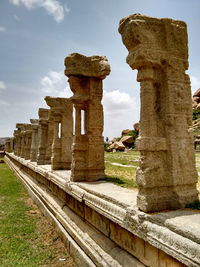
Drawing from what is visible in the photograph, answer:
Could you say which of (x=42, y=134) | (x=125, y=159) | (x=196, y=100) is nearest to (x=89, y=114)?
(x=42, y=134)

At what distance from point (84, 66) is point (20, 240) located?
16.2ft

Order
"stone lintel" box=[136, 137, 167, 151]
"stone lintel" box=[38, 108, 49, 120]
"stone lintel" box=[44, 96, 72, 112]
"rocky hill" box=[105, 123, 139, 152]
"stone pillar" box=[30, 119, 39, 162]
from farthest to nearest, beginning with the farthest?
"rocky hill" box=[105, 123, 139, 152] < "stone pillar" box=[30, 119, 39, 162] < "stone lintel" box=[38, 108, 49, 120] < "stone lintel" box=[44, 96, 72, 112] < "stone lintel" box=[136, 137, 167, 151]

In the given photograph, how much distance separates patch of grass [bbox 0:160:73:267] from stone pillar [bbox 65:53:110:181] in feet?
6.07

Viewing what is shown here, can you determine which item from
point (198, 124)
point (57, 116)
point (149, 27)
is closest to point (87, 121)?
point (57, 116)

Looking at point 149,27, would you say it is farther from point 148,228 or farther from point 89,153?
point 89,153

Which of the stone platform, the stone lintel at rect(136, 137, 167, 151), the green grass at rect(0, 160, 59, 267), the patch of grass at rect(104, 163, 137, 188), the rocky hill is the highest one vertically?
the rocky hill

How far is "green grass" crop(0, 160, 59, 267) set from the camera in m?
4.26

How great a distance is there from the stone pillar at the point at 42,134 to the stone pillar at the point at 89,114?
5.32 meters

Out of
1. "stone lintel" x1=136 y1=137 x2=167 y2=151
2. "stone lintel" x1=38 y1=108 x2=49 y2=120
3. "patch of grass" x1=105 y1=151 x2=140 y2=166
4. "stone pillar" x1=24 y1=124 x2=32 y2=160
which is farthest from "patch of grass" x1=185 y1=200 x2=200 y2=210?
"stone pillar" x1=24 y1=124 x2=32 y2=160

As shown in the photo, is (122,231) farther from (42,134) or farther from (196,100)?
(196,100)

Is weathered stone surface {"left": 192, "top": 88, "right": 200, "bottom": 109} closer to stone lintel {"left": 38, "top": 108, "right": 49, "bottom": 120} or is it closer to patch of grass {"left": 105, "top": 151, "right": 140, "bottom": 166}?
patch of grass {"left": 105, "top": 151, "right": 140, "bottom": 166}

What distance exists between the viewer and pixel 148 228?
2586 mm

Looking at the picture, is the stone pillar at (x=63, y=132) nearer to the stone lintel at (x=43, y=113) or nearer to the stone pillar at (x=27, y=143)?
the stone lintel at (x=43, y=113)

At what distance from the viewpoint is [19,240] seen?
509 centimetres
